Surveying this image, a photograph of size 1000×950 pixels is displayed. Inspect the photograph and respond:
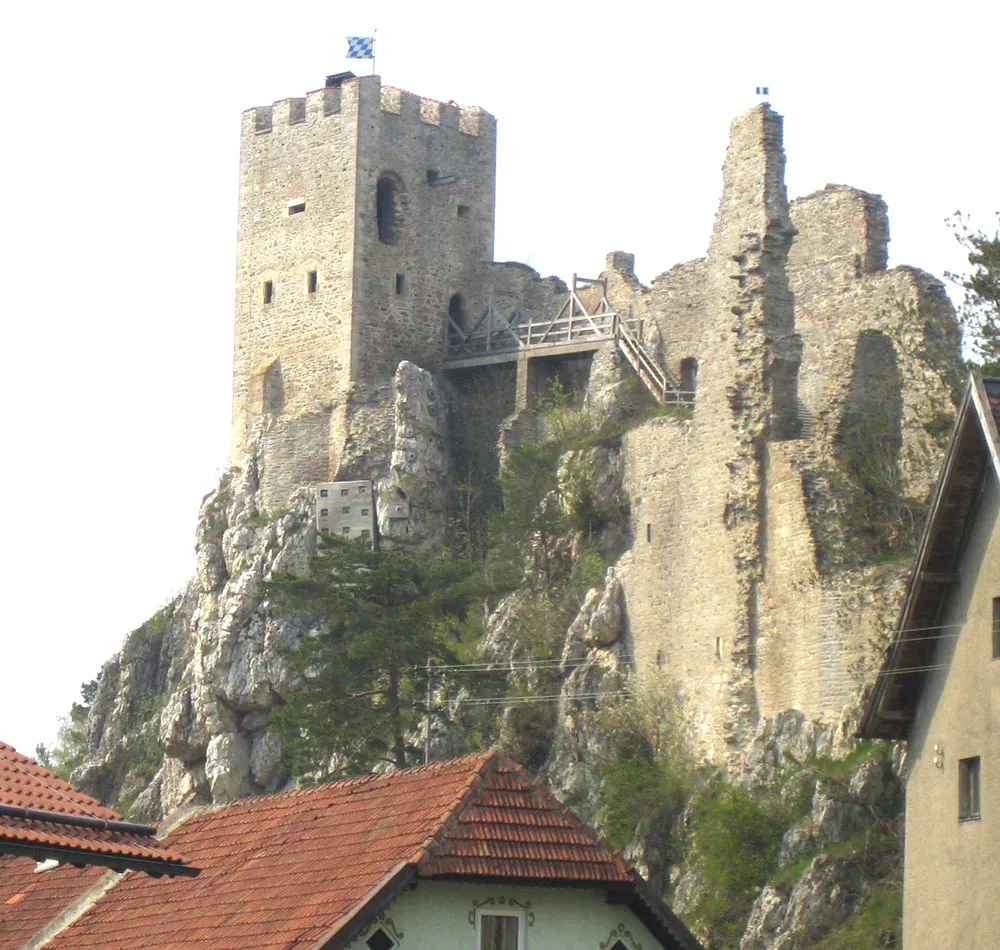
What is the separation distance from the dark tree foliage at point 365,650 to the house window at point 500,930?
1756 centimetres

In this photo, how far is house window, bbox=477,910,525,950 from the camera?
85.8ft

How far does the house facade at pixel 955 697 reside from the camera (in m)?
24.6

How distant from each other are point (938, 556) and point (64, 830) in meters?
8.22

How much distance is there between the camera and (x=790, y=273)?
51062 mm

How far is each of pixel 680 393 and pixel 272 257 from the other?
9951 mm

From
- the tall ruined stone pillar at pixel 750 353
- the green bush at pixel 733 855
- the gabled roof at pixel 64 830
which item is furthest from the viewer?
the tall ruined stone pillar at pixel 750 353

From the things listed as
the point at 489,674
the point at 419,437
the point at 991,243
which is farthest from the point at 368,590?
the point at 991,243

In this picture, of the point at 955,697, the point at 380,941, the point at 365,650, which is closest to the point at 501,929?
the point at 380,941

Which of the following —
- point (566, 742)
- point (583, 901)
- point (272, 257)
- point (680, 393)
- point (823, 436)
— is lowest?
point (583, 901)

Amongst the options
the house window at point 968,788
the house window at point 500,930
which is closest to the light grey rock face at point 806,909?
the house window at point 500,930

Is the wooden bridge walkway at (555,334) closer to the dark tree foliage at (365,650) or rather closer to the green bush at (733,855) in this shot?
the dark tree foliage at (365,650)

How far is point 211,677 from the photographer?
51.9 m

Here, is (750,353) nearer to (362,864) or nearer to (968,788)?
(362,864)

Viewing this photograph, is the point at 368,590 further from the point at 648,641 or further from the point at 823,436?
the point at 823,436
